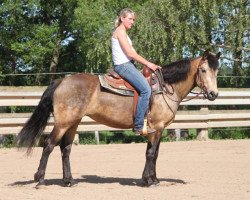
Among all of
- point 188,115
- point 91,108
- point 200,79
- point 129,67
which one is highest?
point 129,67

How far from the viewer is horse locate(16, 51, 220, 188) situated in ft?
26.8

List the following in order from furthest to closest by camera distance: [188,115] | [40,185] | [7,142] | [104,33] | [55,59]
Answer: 1. [55,59]
2. [104,33]
3. [188,115]
4. [7,142]
5. [40,185]

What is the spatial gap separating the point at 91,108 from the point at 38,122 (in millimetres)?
815

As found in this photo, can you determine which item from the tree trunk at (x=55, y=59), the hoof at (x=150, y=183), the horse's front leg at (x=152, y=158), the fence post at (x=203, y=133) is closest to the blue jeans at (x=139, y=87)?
the horse's front leg at (x=152, y=158)

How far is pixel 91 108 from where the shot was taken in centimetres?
829

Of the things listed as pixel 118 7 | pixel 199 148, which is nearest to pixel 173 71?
pixel 199 148

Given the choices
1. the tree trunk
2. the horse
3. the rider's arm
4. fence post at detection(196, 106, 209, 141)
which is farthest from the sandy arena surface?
the tree trunk

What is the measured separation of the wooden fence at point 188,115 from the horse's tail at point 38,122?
6.01 meters

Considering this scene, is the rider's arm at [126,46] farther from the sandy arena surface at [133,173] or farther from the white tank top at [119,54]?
the sandy arena surface at [133,173]

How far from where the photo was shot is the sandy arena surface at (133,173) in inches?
294

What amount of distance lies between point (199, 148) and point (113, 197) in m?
7.16

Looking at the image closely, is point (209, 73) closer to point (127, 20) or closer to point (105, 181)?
point (127, 20)

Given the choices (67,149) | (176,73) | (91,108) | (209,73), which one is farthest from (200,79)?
(67,149)

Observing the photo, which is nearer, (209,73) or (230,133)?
(209,73)
